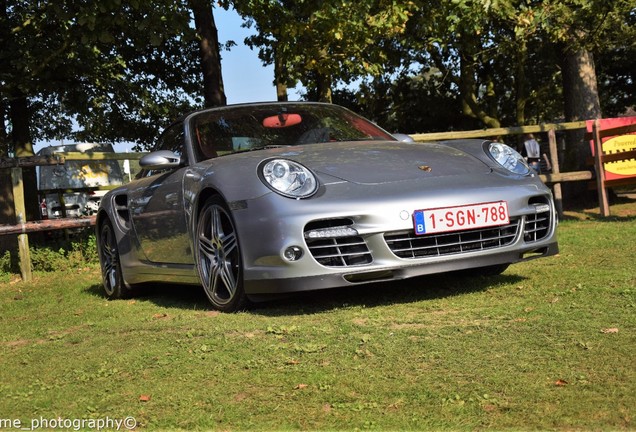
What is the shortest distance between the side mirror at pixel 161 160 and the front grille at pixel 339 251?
1603 millimetres

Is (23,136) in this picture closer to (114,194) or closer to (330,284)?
(114,194)

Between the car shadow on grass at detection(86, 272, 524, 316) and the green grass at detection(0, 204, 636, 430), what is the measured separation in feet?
0.06

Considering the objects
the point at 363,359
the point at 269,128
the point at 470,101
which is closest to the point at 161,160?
the point at 269,128

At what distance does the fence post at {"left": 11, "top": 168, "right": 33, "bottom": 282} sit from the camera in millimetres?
9508

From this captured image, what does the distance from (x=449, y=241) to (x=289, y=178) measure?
1023 mm

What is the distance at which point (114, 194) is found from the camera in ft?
24.7

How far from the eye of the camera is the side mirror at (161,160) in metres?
6.17

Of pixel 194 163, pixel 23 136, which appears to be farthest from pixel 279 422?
pixel 23 136

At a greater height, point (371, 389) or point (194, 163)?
point (194, 163)

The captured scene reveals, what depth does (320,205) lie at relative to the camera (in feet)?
16.5

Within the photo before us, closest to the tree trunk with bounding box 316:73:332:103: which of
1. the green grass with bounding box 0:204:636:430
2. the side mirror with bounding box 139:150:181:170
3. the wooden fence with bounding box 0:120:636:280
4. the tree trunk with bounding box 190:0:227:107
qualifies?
the tree trunk with bounding box 190:0:227:107

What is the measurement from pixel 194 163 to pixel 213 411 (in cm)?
313

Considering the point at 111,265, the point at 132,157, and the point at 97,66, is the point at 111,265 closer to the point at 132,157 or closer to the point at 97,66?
the point at 132,157

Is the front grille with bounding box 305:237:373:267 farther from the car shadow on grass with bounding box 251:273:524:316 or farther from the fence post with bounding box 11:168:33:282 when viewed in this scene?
the fence post with bounding box 11:168:33:282
